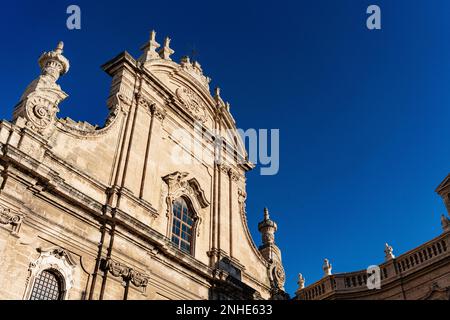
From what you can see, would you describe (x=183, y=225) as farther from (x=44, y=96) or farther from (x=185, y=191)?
(x=44, y=96)

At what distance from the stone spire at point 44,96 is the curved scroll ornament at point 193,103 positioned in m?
5.84

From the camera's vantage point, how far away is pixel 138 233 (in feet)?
39.1

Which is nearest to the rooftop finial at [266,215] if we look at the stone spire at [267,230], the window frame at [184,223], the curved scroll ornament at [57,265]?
the stone spire at [267,230]

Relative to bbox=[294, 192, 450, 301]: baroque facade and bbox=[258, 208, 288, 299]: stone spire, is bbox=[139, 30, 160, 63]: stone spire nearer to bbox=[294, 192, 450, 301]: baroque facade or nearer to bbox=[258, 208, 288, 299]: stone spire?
bbox=[258, 208, 288, 299]: stone spire

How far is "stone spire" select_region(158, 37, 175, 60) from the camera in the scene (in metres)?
18.9

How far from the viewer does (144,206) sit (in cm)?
1284

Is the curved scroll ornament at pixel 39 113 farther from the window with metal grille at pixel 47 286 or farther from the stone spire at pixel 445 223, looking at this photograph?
the stone spire at pixel 445 223

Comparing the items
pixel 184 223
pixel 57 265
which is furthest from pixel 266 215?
pixel 57 265

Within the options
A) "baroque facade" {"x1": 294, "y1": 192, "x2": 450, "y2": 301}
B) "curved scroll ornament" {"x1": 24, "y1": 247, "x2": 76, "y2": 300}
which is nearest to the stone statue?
"baroque facade" {"x1": 294, "y1": 192, "x2": 450, "y2": 301}

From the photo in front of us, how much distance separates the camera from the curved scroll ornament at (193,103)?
17.7 m

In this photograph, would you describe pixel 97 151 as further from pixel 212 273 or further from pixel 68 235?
pixel 212 273

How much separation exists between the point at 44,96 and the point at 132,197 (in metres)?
3.52

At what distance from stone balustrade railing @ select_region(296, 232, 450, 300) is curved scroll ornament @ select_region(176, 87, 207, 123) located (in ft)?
26.0

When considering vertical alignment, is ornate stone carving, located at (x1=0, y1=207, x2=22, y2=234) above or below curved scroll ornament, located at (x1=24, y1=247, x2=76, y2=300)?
above
